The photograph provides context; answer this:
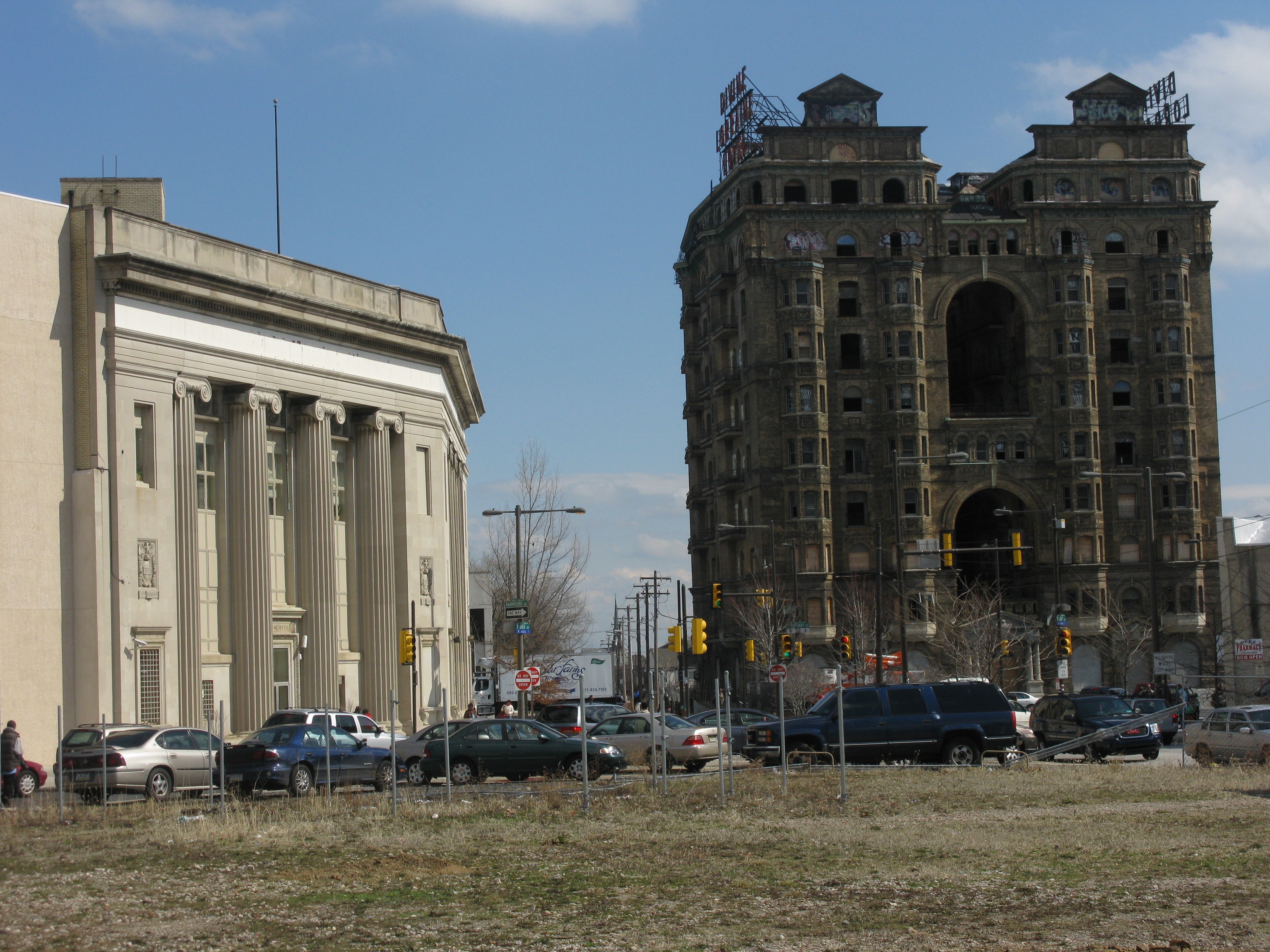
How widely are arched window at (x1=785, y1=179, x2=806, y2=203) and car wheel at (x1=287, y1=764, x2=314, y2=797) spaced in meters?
73.1

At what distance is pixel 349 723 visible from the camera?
32.9 m

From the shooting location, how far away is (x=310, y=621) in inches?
1844

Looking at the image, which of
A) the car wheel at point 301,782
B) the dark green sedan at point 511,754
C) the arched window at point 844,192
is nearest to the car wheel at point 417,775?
the dark green sedan at point 511,754

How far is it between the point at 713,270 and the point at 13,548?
7009 centimetres

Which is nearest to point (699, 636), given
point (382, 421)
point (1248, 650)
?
point (382, 421)

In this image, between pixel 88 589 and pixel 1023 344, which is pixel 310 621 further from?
pixel 1023 344

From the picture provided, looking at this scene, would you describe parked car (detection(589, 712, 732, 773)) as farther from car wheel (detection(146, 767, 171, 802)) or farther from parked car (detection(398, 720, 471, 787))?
car wheel (detection(146, 767, 171, 802))

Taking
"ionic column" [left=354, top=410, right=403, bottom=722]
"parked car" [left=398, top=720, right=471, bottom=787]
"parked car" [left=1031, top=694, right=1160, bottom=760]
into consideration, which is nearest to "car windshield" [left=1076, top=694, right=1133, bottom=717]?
"parked car" [left=1031, top=694, right=1160, bottom=760]

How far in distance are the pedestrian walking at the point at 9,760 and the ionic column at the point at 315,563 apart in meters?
16.8

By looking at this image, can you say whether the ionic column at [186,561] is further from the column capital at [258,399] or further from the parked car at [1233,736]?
the parked car at [1233,736]

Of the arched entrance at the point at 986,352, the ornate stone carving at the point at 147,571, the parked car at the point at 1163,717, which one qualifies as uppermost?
the arched entrance at the point at 986,352

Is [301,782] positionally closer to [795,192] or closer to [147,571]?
[147,571]

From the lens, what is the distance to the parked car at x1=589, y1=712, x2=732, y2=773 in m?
33.8

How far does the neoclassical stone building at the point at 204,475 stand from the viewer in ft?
126
